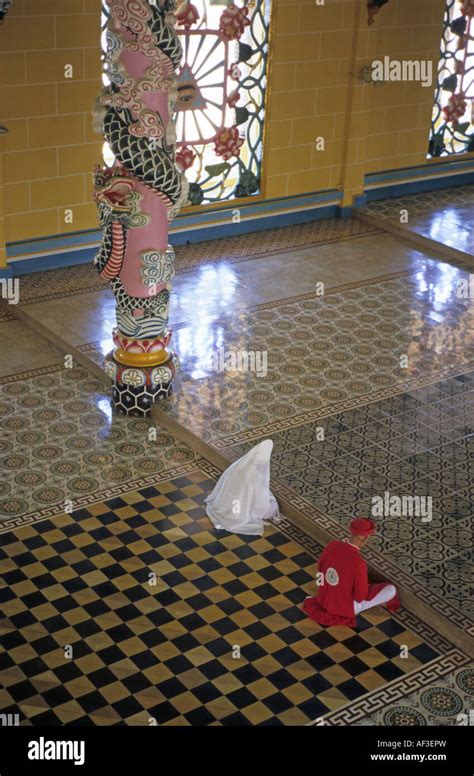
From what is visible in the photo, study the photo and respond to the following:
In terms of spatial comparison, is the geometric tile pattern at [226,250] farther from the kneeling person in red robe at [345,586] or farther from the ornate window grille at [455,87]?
the kneeling person in red robe at [345,586]

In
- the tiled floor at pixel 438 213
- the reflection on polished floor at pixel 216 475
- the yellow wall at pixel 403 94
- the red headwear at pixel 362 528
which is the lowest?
the reflection on polished floor at pixel 216 475

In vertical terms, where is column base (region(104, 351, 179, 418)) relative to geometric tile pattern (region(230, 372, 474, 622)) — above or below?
above

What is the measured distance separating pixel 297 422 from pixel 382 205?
5667 millimetres

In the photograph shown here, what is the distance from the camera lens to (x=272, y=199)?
12500 millimetres

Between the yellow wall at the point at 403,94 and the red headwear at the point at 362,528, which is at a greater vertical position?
the yellow wall at the point at 403,94

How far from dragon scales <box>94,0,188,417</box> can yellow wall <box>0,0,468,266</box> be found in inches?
103

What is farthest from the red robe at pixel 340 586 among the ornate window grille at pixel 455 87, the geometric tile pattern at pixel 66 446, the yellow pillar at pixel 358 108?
the ornate window grille at pixel 455 87

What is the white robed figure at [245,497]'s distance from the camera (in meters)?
7.23

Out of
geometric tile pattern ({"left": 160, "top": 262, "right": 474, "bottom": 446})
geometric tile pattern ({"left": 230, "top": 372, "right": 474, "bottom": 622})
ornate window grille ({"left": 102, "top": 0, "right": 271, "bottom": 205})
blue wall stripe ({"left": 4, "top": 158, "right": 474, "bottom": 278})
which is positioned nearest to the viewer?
geometric tile pattern ({"left": 230, "top": 372, "right": 474, "bottom": 622})

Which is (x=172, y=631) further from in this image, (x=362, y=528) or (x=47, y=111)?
(x=47, y=111)

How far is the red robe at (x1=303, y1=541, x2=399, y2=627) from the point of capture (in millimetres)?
6297

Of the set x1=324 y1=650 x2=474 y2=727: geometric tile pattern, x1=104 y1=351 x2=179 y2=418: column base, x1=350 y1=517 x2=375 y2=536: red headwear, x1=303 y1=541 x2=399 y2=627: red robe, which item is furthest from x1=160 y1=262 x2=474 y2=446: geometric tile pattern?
A: x1=324 y1=650 x2=474 y2=727: geometric tile pattern

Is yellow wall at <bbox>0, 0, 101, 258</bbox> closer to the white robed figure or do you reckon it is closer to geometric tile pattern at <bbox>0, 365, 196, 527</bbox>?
geometric tile pattern at <bbox>0, 365, 196, 527</bbox>

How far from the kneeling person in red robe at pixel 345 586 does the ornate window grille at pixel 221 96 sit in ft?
19.9
